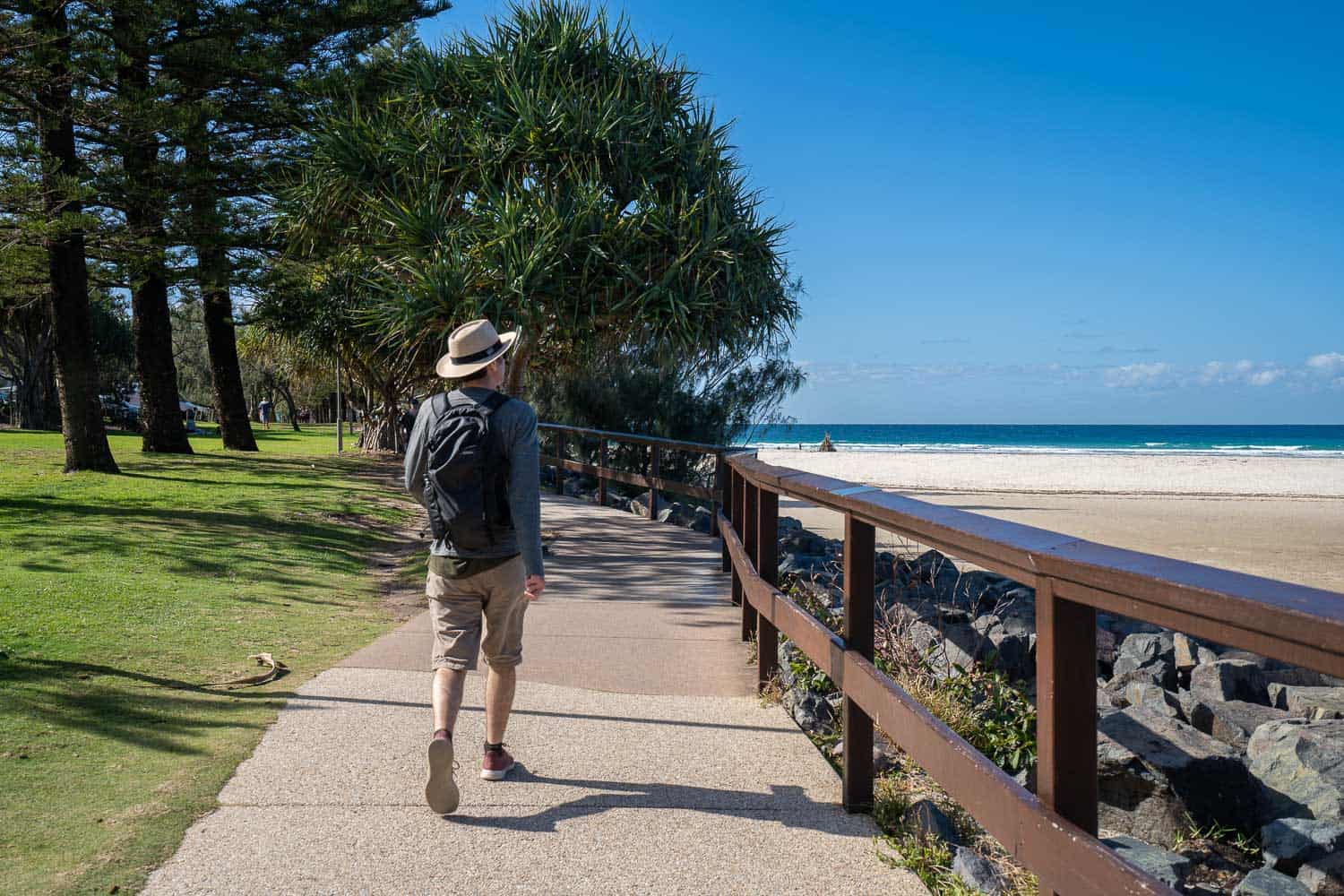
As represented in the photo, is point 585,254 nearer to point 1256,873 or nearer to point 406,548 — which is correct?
point 406,548

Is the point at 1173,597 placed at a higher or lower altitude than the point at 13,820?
higher

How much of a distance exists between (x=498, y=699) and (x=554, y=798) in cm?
44

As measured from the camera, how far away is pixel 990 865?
3268 mm

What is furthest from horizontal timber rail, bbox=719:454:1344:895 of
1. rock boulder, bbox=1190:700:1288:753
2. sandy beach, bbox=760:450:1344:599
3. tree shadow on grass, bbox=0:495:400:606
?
sandy beach, bbox=760:450:1344:599

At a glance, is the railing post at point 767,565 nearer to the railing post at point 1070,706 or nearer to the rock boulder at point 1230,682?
the rock boulder at point 1230,682

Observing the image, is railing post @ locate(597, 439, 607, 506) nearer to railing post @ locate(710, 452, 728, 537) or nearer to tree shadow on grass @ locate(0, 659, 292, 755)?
railing post @ locate(710, 452, 728, 537)

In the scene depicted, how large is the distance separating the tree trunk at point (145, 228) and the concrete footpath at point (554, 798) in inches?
409

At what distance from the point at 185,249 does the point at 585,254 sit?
736 cm

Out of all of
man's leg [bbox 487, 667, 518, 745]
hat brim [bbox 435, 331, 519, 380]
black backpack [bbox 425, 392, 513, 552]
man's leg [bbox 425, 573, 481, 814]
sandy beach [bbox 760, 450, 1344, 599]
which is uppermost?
hat brim [bbox 435, 331, 519, 380]

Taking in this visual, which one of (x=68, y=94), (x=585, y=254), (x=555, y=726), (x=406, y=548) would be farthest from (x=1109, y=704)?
(x=68, y=94)

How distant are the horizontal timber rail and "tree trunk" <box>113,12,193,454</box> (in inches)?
517

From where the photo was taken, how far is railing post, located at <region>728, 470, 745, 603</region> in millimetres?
7512

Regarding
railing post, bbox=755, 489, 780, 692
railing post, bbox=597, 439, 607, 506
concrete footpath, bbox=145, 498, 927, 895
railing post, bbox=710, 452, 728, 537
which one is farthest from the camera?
railing post, bbox=597, 439, 607, 506

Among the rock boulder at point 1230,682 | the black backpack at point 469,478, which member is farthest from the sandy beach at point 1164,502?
the black backpack at point 469,478
